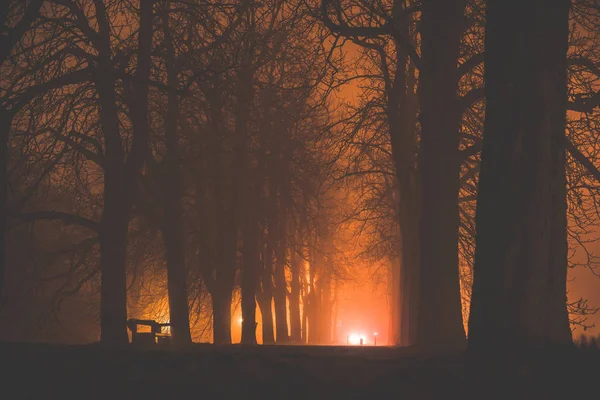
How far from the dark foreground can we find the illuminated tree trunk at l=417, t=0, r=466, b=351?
470 centimetres

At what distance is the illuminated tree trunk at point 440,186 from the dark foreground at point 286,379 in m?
4.70

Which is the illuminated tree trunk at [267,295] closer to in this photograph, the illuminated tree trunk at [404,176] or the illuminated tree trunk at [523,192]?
the illuminated tree trunk at [404,176]

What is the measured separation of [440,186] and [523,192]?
5.19 meters

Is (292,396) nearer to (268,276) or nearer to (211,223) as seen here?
(211,223)

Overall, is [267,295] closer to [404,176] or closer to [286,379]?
[404,176]

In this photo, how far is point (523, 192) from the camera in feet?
21.8

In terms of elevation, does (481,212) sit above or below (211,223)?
below

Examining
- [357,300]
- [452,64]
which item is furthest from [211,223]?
[357,300]

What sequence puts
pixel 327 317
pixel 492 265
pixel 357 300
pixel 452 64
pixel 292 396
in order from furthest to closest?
pixel 357 300
pixel 327 317
pixel 452 64
pixel 492 265
pixel 292 396

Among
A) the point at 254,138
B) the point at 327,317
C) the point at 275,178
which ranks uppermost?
the point at 254,138

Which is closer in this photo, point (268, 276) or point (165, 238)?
point (165, 238)

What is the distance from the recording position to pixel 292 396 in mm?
5918

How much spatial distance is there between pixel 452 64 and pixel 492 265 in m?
5.99

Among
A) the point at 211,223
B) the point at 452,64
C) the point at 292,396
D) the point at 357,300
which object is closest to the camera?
the point at 292,396
